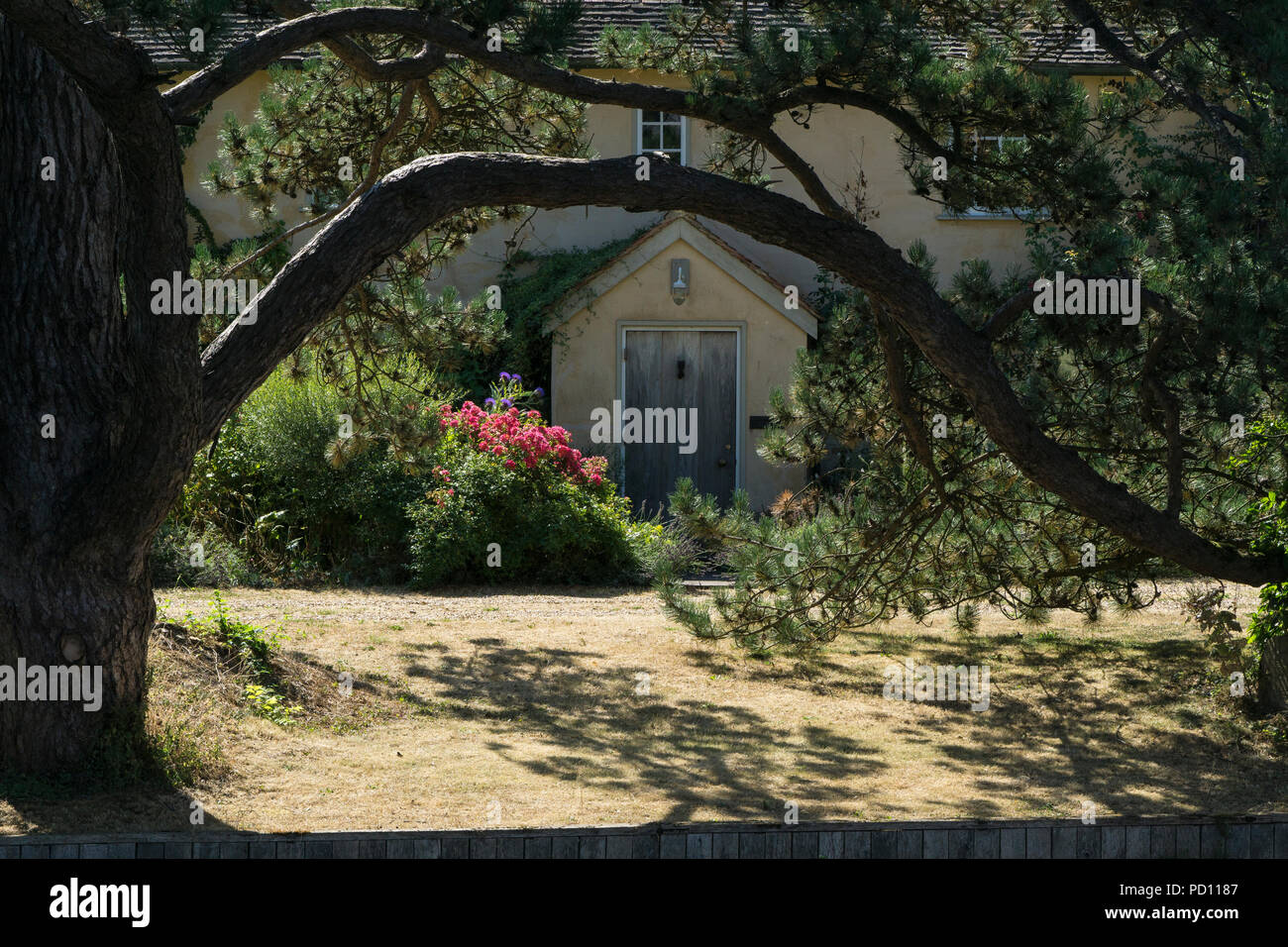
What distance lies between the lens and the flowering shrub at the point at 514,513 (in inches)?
515

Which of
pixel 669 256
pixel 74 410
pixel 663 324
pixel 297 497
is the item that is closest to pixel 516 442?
pixel 297 497

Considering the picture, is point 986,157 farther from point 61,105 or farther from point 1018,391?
point 61,105

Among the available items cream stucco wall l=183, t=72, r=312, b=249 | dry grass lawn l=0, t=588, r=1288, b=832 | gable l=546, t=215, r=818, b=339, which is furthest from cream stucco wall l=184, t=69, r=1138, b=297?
dry grass lawn l=0, t=588, r=1288, b=832

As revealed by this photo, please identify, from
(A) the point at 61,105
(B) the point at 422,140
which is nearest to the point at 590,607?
(B) the point at 422,140

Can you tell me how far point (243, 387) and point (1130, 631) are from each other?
27.7ft

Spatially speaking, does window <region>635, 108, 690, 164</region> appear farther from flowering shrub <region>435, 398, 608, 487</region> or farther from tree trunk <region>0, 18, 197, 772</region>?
tree trunk <region>0, 18, 197, 772</region>

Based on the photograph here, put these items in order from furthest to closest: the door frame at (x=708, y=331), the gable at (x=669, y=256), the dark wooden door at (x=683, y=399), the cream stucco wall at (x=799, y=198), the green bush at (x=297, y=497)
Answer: the cream stucco wall at (x=799, y=198), the dark wooden door at (x=683, y=399), the door frame at (x=708, y=331), the gable at (x=669, y=256), the green bush at (x=297, y=497)

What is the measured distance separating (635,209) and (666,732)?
3391 millimetres

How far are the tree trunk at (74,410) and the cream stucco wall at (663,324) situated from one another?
10036mm

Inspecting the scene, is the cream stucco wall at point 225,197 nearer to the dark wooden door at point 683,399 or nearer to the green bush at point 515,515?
the dark wooden door at point 683,399

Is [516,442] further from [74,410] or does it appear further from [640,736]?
[74,410]

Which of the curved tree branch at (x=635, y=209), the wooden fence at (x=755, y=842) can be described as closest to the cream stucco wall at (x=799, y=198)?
the curved tree branch at (x=635, y=209)

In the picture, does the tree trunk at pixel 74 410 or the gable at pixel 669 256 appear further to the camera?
the gable at pixel 669 256

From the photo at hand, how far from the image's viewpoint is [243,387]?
641cm
